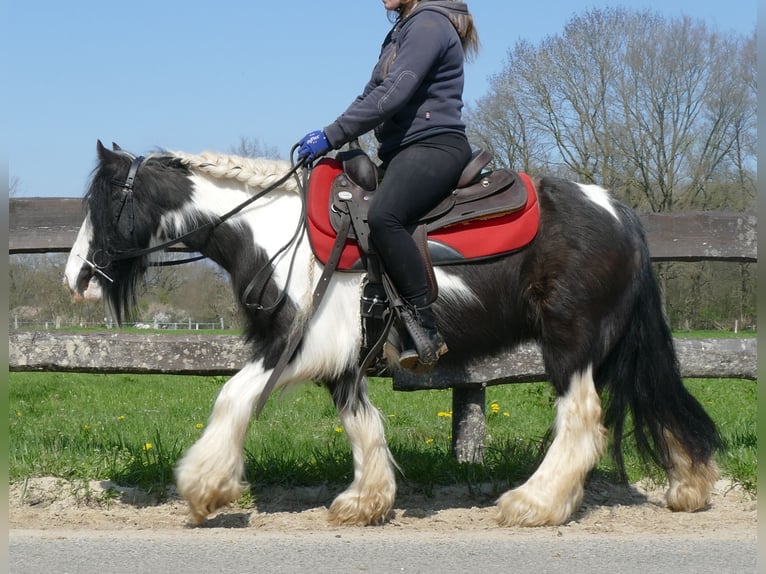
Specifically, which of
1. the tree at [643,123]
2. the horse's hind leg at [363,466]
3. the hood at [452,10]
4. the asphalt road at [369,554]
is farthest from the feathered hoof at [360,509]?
the tree at [643,123]

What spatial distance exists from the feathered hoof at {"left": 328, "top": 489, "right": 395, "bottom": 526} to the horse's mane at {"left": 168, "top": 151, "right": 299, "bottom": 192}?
1.80m

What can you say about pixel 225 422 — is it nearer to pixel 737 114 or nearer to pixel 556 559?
pixel 556 559

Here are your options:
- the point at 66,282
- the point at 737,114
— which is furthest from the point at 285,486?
the point at 737,114

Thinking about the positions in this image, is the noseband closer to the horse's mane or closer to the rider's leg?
the horse's mane

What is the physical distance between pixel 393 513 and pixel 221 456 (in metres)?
1.19

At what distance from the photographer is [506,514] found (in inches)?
190

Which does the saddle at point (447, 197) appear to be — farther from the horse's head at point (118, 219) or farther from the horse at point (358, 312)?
the horse's head at point (118, 219)

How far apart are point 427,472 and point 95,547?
7.58 feet

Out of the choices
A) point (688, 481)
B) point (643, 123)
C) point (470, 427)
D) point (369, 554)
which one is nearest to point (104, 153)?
point (369, 554)

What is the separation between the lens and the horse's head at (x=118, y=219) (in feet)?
16.3

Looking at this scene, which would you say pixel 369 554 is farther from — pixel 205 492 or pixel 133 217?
pixel 133 217

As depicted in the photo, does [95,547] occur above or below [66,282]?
below

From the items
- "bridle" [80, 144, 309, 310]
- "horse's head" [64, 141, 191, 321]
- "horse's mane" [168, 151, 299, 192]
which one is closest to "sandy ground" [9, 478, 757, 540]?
"horse's head" [64, 141, 191, 321]

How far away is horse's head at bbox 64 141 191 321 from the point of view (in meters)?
4.97
